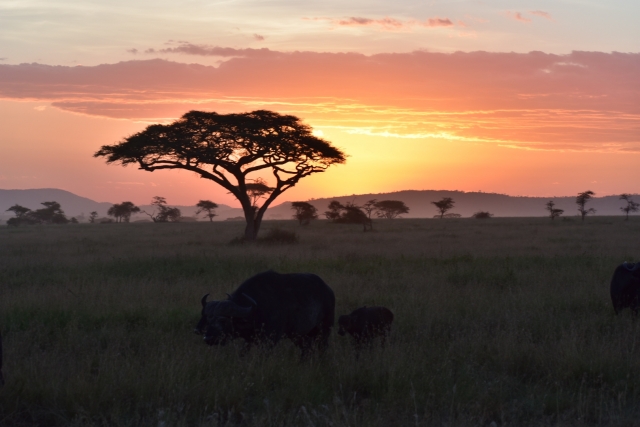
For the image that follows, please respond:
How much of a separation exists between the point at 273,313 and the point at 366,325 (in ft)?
5.10

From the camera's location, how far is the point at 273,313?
704 centimetres

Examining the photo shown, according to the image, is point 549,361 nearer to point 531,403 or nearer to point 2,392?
point 531,403

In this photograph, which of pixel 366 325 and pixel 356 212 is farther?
pixel 356 212

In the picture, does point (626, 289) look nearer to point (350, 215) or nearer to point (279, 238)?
point (279, 238)

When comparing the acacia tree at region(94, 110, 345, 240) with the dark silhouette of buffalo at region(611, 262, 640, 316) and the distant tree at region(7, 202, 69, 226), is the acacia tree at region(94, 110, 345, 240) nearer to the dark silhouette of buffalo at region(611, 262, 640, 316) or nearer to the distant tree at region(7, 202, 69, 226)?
the dark silhouette of buffalo at region(611, 262, 640, 316)

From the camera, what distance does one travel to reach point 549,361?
23.2 feet

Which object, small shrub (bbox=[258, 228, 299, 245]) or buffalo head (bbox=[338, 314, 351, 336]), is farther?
small shrub (bbox=[258, 228, 299, 245])

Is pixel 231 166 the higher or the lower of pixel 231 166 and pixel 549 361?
the higher

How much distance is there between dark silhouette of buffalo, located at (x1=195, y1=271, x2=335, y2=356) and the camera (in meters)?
6.66

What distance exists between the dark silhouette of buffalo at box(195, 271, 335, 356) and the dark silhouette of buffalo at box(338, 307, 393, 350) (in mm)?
515

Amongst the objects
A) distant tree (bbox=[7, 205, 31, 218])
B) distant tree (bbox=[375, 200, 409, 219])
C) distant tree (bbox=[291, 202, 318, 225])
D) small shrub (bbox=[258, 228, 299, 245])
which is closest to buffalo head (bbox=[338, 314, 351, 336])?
small shrub (bbox=[258, 228, 299, 245])

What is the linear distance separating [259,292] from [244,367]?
88cm

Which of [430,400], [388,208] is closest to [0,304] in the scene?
[430,400]

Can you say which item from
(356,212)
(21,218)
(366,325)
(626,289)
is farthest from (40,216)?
(626,289)
